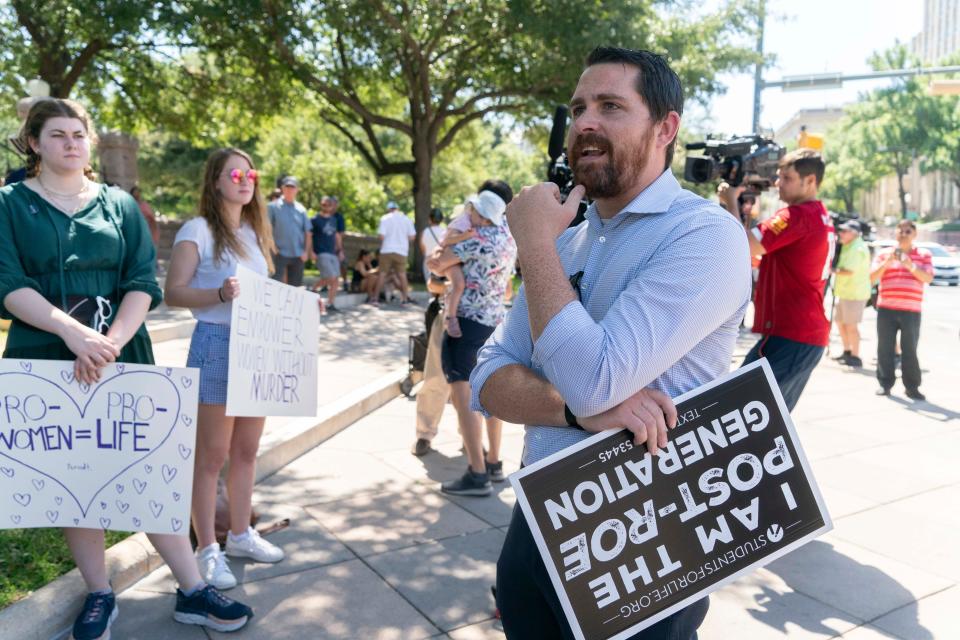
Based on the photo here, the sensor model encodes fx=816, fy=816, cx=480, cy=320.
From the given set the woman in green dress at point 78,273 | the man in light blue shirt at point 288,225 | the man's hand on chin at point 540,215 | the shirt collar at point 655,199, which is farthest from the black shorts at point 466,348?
the man in light blue shirt at point 288,225

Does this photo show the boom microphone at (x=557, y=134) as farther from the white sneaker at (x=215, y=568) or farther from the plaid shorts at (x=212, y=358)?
the white sneaker at (x=215, y=568)

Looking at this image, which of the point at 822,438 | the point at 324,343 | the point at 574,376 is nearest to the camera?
the point at 574,376

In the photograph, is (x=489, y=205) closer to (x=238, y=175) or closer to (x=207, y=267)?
(x=238, y=175)

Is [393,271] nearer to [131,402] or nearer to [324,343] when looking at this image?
[324,343]

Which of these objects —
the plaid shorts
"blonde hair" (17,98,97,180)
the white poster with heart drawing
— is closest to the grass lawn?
the white poster with heart drawing

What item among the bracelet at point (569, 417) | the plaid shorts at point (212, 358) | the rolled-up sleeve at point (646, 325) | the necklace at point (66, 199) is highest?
the necklace at point (66, 199)

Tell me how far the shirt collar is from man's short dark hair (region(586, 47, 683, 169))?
14cm

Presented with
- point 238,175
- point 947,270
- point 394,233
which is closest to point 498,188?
point 238,175

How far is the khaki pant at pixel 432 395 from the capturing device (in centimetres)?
587

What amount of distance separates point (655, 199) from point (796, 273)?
3.07 meters

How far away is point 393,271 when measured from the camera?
1523cm

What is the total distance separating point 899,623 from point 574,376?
9.11ft

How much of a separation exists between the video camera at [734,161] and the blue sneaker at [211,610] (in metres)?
2.75

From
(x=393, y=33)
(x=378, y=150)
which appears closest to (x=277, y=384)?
(x=393, y=33)
